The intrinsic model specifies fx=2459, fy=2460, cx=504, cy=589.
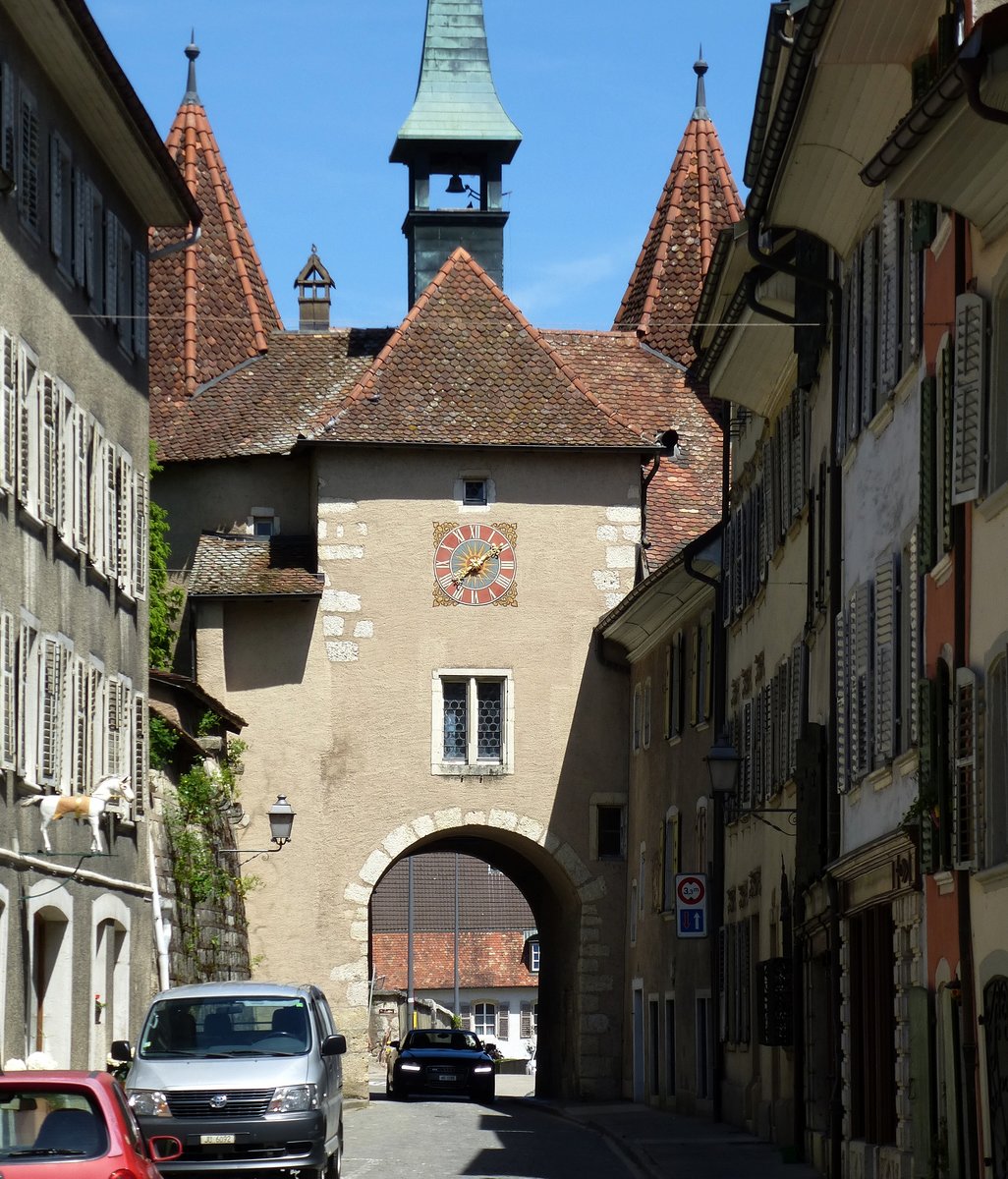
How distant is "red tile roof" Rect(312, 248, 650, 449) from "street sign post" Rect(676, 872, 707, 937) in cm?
1052

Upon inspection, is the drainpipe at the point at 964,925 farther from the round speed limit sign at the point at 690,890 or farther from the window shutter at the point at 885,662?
the round speed limit sign at the point at 690,890

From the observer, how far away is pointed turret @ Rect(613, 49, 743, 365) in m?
44.0

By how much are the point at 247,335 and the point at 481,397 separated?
565 centimetres

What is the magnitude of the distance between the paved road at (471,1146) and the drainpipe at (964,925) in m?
6.34

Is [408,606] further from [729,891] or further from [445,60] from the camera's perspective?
[445,60]

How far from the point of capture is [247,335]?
42.7 metres

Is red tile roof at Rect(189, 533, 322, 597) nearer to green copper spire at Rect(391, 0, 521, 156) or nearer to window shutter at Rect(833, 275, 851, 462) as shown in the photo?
green copper spire at Rect(391, 0, 521, 156)

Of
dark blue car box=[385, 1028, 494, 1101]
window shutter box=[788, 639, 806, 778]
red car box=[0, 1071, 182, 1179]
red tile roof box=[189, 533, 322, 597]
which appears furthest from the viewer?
dark blue car box=[385, 1028, 494, 1101]

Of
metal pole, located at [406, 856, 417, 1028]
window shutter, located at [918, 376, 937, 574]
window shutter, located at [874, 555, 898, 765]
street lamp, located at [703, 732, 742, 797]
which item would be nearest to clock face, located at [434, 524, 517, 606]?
street lamp, located at [703, 732, 742, 797]

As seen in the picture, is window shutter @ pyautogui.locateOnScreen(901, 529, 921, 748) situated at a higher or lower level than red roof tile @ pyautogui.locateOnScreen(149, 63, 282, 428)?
lower

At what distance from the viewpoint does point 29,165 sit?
2139cm

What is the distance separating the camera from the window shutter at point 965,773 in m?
14.2

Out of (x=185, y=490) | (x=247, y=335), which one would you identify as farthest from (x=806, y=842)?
(x=247, y=335)

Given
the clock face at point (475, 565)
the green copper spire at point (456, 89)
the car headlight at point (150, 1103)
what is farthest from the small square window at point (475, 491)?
the car headlight at point (150, 1103)
